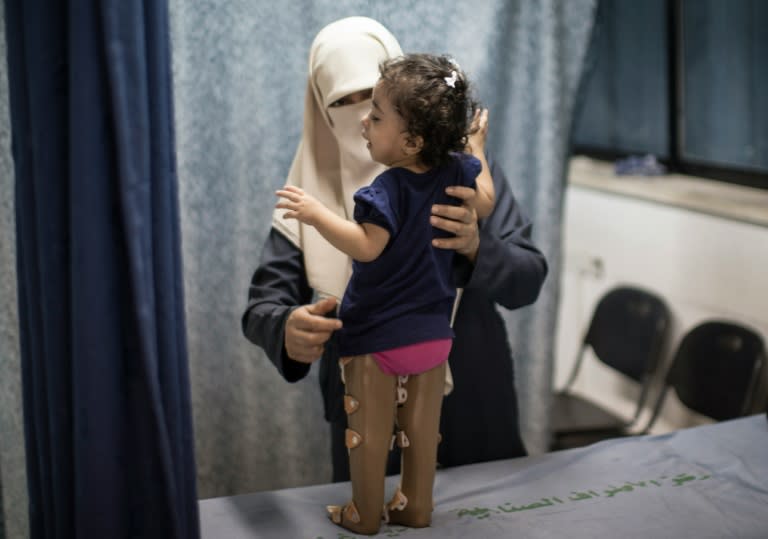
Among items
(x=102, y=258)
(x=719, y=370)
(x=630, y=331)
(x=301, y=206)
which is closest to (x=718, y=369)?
(x=719, y=370)

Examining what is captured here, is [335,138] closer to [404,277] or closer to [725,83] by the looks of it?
[404,277]

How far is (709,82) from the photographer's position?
3.52m

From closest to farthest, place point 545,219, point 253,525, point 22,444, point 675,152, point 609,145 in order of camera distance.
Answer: point 253,525 < point 22,444 < point 545,219 < point 675,152 < point 609,145

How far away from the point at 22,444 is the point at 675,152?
8.87ft

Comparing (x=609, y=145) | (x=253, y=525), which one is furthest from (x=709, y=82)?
(x=253, y=525)

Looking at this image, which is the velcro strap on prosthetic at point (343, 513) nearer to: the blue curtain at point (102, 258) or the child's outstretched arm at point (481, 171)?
the blue curtain at point (102, 258)

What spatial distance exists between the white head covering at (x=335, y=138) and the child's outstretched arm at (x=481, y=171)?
17 cm

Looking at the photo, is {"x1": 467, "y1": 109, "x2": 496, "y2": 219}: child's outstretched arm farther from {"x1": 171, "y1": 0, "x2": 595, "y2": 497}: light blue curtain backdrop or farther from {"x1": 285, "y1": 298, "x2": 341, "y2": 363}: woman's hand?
{"x1": 171, "y1": 0, "x2": 595, "y2": 497}: light blue curtain backdrop

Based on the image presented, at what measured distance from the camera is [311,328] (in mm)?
1573

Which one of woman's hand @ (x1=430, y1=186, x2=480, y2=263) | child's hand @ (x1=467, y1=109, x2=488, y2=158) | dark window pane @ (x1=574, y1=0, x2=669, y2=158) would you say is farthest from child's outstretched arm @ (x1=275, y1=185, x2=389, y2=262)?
dark window pane @ (x1=574, y1=0, x2=669, y2=158)

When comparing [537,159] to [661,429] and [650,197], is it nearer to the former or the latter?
[650,197]

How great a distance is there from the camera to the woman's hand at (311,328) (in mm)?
1559

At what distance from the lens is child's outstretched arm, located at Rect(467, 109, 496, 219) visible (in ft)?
5.48

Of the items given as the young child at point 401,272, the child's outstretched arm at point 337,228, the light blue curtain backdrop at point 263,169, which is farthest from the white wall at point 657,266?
the child's outstretched arm at point 337,228
